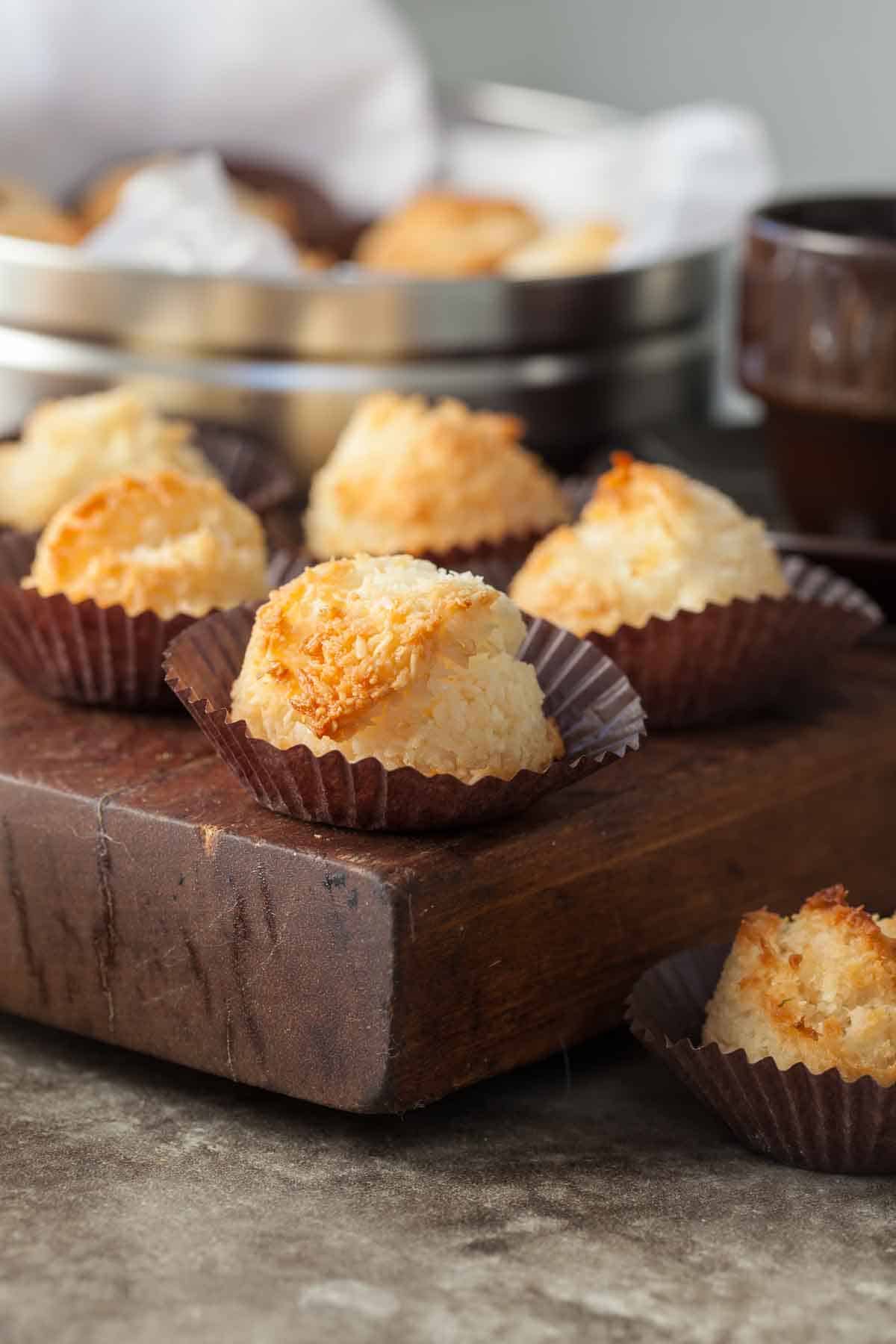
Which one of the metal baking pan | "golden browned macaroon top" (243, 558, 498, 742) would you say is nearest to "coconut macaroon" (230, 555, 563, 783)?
"golden browned macaroon top" (243, 558, 498, 742)

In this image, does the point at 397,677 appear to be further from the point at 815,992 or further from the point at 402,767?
the point at 815,992

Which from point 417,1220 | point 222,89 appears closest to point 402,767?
point 417,1220

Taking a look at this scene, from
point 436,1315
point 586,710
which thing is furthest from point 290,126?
point 436,1315

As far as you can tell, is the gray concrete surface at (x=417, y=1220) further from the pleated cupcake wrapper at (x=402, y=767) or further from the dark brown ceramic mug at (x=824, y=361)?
the dark brown ceramic mug at (x=824, y=361)

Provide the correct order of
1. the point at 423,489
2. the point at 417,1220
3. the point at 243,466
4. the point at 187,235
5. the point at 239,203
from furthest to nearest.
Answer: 1. the point at 239,203
2. the point at 187,235
3. the point at 243,466
4. the point at 423,489
5. the point at 417,1220

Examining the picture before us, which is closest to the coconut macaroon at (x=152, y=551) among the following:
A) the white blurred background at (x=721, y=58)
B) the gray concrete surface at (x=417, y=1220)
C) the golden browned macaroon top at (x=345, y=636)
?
the golden browned macaroon top at (x=345, y=636)

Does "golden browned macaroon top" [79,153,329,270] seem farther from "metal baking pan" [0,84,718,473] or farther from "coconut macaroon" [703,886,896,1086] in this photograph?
"coconut macaroon" [703,886,896,1086]

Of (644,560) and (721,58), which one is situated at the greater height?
(721,58)
